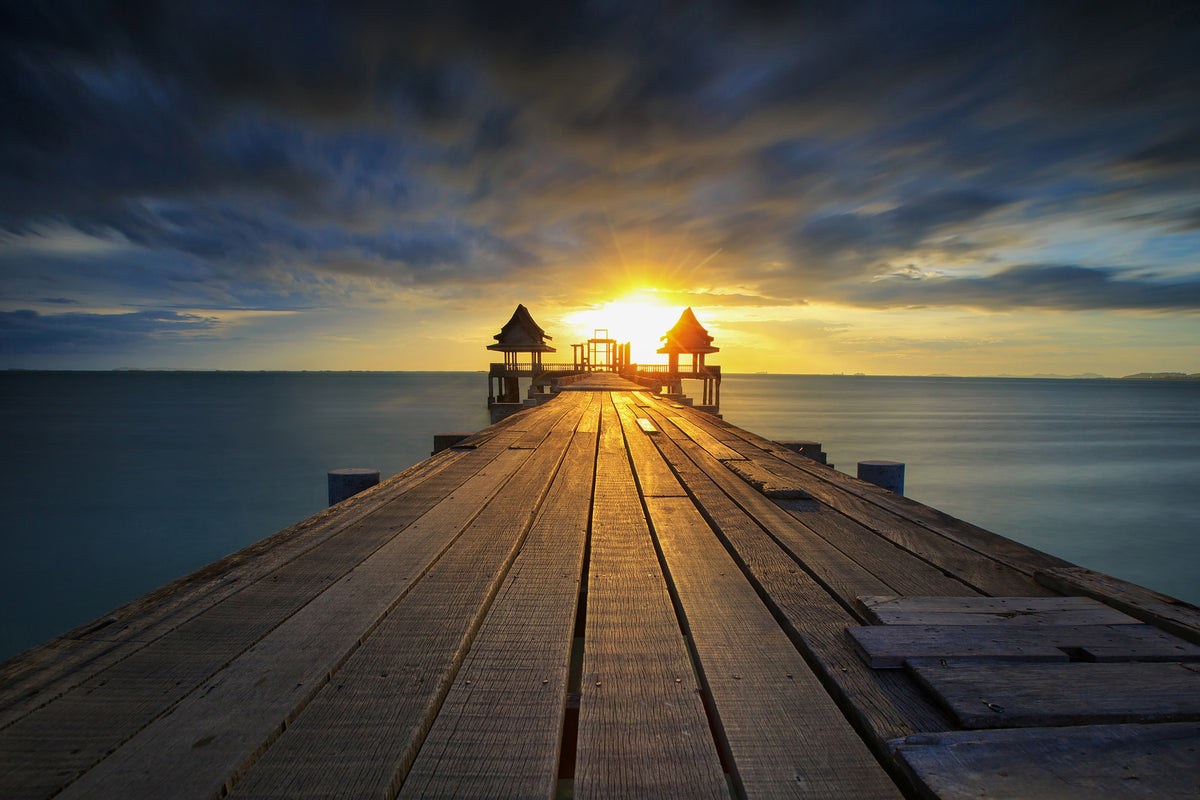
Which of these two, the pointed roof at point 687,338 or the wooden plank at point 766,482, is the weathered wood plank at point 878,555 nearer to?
the wooden plank at point 766,482

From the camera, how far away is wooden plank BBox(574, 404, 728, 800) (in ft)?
3.49

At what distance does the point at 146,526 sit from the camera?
559 inches

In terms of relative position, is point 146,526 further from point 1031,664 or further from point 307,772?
point 1031,664

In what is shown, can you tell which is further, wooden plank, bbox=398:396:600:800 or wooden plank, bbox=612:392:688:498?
wooden plank, bbox=612:392:688:498

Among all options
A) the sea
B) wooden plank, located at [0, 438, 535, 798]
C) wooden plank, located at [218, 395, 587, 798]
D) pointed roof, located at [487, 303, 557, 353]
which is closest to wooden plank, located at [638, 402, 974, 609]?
wooden plank, located at [218, 395, 587, 798]

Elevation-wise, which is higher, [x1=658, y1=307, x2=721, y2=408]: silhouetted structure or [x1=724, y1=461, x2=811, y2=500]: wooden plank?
[x1=658, y1=307, x2=721, y2=408]: silhouetted structure

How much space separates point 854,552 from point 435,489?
8.58ft

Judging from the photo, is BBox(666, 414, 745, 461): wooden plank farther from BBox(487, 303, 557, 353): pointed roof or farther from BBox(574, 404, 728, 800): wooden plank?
BBox(487, 303, 557, 353): pointed roof

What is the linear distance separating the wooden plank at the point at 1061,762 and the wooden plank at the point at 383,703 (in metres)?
1.08

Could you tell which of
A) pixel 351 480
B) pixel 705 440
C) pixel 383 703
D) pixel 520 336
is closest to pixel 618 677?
pixel 383 703

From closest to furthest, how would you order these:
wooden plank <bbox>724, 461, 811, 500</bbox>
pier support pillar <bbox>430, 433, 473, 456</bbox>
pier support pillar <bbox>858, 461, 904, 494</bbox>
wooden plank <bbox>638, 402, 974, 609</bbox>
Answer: wooden plank <bbox>638, 402, 974, 609</bbox> < wooden plank <bbox>724, 461, 811, 500</bbox> < pier support pillar <bbox>858, 461, 904, 494</bbox> < pier support pillar <bbox>430, 433, 473, 456</bbox>

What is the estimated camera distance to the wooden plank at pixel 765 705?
3.51 ft

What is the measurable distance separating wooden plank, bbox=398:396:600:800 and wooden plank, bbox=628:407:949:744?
724mm

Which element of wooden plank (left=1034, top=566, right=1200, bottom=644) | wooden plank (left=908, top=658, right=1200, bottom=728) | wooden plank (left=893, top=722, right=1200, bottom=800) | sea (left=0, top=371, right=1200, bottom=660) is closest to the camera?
wooden plank (left=893, top=722, right=1200, bottom=800)
